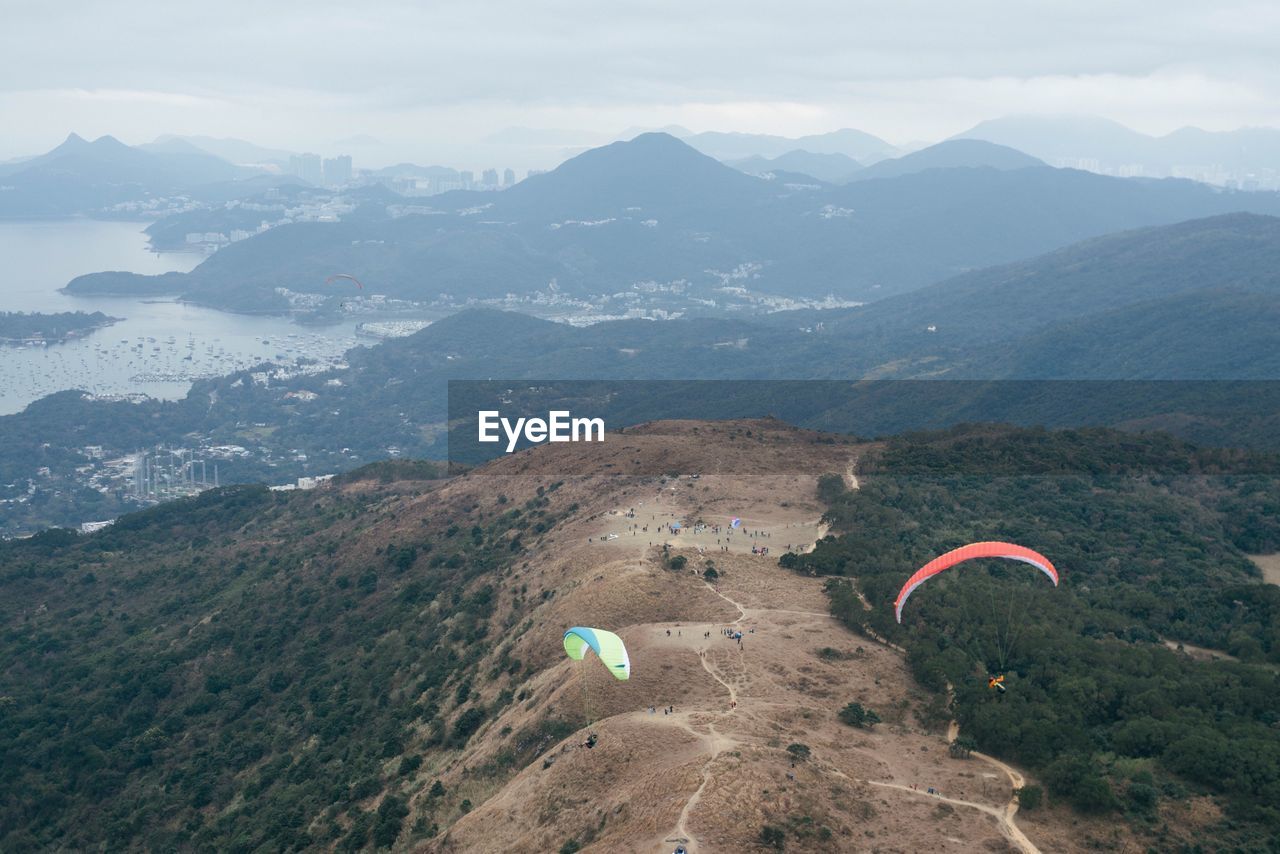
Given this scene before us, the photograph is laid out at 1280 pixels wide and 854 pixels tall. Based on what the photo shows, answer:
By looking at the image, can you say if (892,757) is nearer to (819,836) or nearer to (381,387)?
(819,836)

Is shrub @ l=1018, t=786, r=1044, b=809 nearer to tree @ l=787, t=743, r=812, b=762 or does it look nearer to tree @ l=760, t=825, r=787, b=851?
tree @ l=787, t=743, r=812, b=762

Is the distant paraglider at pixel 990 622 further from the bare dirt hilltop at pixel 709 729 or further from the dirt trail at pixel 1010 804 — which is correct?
the bare dirt hilltop at pixel 709 729

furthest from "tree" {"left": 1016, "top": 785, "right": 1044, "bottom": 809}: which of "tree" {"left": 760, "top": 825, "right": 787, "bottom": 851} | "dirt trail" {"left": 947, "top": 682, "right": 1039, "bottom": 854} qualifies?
"tree" {"left": 760, "top": 825, "right": 787, "bottom": 851}

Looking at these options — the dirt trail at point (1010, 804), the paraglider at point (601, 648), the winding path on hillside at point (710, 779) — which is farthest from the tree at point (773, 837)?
the dirt trail at point (1010, 804)

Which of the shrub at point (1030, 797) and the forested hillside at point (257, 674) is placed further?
the forested hillside at point (257, 674)

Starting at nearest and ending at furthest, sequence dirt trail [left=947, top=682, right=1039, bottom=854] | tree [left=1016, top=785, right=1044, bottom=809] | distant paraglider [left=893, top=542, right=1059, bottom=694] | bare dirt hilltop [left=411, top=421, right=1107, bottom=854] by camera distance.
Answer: bare dirt hilltop [left=411, top=421, right=1107, bottom=854], dirt trail [left=947, top=682, right=1039, bottom=854], tree [left=1016, top=785, right=1044, bottom=809], distant paraglider [left=893, top=542, right=1059, bottom=694]

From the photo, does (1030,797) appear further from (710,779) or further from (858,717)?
(710,779)
